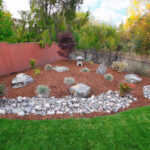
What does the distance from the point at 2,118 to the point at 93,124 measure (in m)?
2.08

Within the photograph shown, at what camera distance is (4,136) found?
6.85 feet

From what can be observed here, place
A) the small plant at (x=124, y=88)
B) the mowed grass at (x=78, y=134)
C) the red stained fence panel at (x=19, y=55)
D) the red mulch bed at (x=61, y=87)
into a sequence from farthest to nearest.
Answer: the red stained fence panel at (x=19, y=55) → the small plant at (x=124, y=88) → the red mulch bed at (x=61, y=87) → the mowed grass at (x=78, y=134)

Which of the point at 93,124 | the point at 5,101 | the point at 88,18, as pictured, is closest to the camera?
the point at 93,124

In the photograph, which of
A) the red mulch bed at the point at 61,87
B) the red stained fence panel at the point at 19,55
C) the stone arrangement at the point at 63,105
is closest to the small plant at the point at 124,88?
the stone arrangement at the point at 63,105

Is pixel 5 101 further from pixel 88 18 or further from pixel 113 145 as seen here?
pixel 88 18

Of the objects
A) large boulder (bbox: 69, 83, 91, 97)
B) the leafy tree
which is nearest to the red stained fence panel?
the leafy tree

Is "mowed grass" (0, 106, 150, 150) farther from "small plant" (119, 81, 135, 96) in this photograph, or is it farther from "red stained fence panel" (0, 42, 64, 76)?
"red stained fence panel" (0, 42, 64, 76)

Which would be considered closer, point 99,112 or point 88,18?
point 99,112

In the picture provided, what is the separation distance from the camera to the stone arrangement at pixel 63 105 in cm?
280

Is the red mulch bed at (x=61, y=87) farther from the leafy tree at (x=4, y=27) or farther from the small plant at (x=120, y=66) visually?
the leafy tree at (x=4, y=27)

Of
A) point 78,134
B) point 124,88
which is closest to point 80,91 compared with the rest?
point 124,88

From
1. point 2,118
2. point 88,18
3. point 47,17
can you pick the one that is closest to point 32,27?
point 47,17

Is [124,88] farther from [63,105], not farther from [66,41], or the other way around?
[66,41]

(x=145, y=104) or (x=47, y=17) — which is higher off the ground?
(x=47, y=17)
